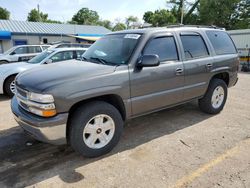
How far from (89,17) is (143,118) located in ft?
248

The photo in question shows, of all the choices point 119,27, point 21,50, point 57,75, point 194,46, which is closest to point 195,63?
point 194,46

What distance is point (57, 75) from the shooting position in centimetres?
323

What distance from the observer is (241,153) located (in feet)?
11.8

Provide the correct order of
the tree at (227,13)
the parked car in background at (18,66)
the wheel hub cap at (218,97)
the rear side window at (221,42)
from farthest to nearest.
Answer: the tree at (227,13)
the parked car in background at (18,66)
the wheel hub cap at (218,97)
the rear side window at (221,42)

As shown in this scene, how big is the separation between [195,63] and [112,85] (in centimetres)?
203

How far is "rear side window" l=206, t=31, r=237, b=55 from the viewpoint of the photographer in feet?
16.8

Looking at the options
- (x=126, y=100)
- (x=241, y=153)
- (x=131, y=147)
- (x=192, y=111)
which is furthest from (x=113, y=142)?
(x=192, y=111)

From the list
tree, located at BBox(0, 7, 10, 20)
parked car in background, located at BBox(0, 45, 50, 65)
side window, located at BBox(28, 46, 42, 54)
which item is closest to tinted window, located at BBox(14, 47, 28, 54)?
parked car in background, located at BBox(0, 45, 50, 65)

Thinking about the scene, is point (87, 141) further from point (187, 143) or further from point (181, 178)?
point (187, 143)

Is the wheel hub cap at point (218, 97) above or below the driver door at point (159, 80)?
below

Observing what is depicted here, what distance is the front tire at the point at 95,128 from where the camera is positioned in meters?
3.16

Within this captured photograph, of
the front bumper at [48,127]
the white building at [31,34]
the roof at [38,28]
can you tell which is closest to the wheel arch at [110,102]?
the front bumper at [48,127]

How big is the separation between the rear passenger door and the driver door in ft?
0.70

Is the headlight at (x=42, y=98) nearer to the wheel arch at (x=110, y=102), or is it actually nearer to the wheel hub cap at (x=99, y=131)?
the wheel arch at (x=110, y=102)
